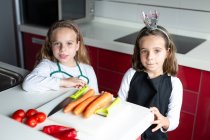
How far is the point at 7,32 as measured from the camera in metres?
2.34

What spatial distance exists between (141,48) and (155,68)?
11 cm

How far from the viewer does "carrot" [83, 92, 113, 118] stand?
848 mm

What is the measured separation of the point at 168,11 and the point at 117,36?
417mm

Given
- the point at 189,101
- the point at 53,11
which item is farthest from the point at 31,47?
the point at 189,101

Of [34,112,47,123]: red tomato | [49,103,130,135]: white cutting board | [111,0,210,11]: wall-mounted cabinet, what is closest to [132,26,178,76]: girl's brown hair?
[49,103,130,135]: white cutting board

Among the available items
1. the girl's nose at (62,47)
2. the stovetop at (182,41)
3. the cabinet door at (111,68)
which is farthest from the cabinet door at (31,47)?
the girl's nose at (62,47)

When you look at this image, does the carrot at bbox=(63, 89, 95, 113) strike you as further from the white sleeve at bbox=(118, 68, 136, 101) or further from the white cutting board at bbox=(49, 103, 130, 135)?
the white sleeve at bbox=(118, 68, 136, 101)

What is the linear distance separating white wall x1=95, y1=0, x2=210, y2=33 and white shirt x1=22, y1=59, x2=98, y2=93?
0.91m

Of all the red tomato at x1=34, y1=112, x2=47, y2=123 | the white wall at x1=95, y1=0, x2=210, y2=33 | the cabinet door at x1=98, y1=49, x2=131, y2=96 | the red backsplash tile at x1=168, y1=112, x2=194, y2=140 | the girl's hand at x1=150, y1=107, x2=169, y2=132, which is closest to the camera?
the red tomato at x1=34, y1=112, x2=47, y2=123

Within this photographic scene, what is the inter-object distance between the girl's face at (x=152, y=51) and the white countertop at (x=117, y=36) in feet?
1.13

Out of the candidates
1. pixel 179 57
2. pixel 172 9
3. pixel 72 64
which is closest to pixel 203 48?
pixel 179 57

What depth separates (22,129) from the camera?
729mm

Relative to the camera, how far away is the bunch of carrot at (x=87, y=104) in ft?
2.81

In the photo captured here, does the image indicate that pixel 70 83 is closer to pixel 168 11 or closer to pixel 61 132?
pixel 61 132
